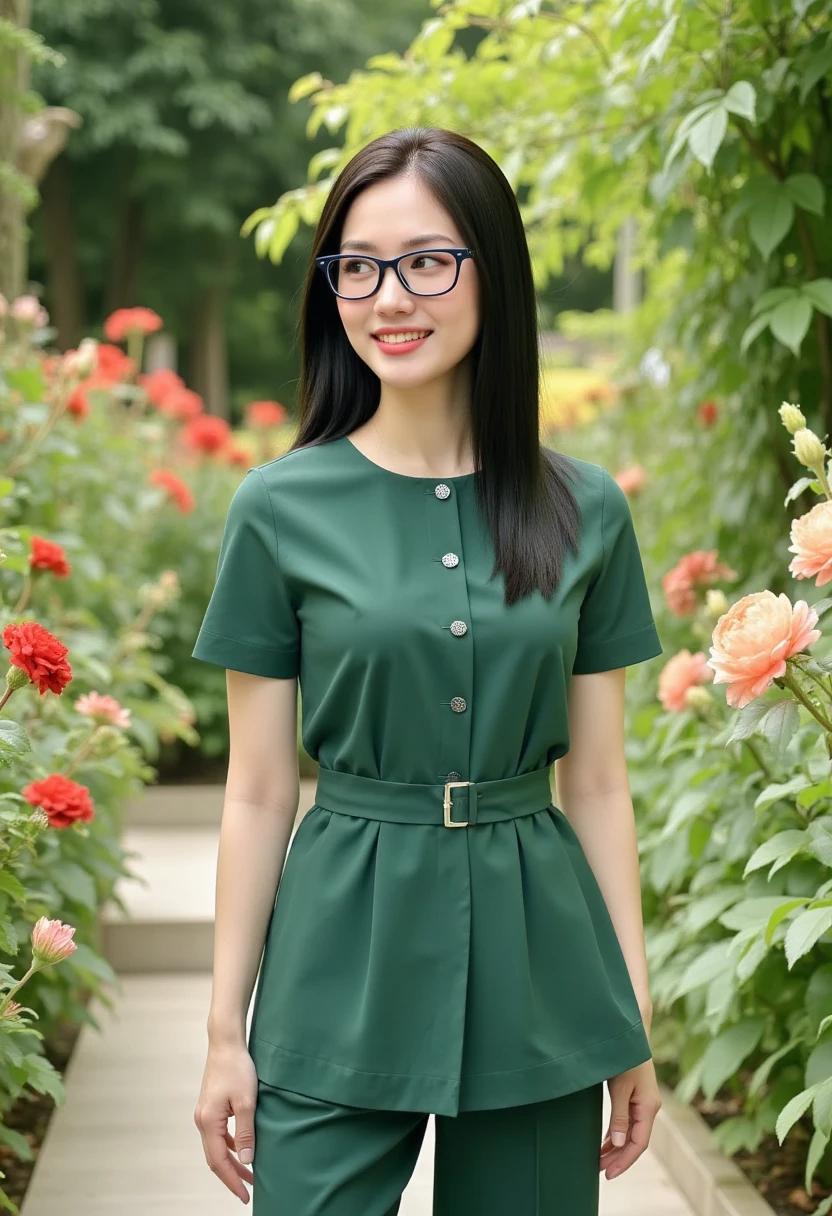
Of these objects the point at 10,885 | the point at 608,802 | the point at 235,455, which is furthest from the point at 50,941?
the point at 235,455

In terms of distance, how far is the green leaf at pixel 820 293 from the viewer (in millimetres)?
2553

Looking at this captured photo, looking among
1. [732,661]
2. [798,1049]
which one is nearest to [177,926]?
[798,1049]

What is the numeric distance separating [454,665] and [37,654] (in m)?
0.56

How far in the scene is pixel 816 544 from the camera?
1718 millimetres

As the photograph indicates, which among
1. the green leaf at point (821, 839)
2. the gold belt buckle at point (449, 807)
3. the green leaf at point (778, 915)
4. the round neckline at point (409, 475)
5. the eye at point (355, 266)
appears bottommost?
the green leaf at point (778, 915)

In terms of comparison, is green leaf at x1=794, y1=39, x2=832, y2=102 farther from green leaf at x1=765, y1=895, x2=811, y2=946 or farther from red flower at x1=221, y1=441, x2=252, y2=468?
red flower at x1=221, y1=441, x2=252, y2=468

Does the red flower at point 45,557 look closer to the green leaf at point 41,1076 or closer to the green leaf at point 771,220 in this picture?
the green leaf at point 41,1076

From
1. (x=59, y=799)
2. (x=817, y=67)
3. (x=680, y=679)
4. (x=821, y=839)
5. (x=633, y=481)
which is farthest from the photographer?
(x=633, y=481)

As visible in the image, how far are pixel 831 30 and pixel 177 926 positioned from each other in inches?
120

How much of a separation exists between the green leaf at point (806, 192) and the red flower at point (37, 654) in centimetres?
156

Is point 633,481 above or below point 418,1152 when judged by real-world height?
above

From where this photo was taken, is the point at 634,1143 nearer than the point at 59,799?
Yes

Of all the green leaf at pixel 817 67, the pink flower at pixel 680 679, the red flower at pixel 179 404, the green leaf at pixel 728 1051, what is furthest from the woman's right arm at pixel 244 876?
the red flower at pixel 179 404

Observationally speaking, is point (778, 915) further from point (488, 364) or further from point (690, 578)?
point (690, 578)
